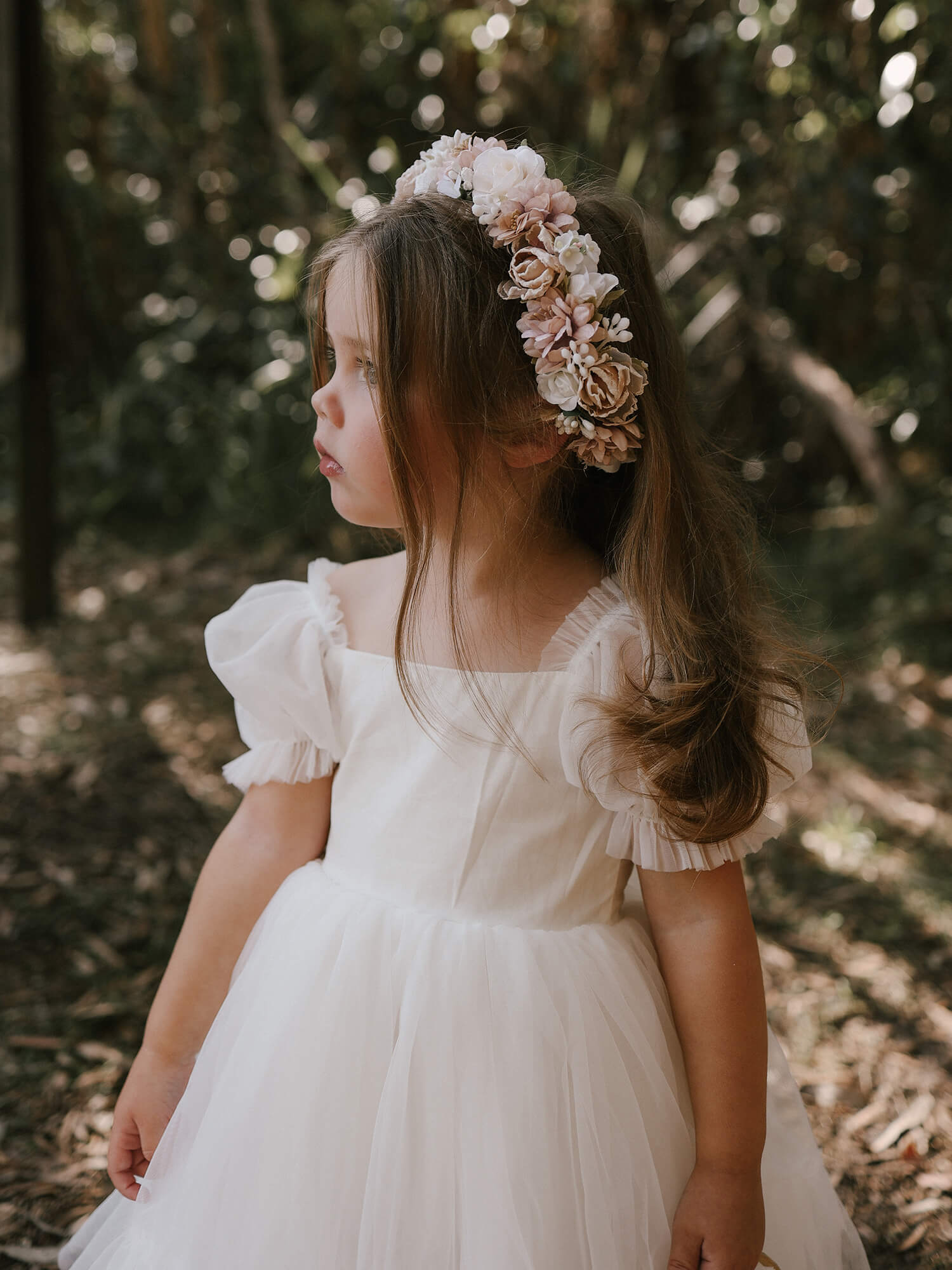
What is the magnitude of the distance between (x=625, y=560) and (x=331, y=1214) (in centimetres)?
67

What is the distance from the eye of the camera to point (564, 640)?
104cm

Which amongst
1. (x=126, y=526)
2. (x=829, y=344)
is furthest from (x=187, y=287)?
(x=829, y=344)

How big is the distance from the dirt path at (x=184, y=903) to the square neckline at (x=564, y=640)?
947 mm

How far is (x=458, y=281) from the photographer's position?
959mm

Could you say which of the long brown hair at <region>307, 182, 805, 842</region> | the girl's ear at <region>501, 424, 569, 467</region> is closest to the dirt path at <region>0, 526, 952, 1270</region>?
the long brown hair at <region>307, 182, 805, 842</region>

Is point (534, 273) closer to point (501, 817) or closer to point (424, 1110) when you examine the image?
point (501, 817)

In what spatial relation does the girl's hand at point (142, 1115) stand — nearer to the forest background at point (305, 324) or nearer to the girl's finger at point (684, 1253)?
the girl's finger at point (684, 1253)

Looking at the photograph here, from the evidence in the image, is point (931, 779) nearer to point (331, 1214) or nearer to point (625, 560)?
point (625, 560)

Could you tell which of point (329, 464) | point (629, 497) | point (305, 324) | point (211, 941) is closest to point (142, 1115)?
point (211, 941)

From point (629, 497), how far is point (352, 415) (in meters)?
0.31

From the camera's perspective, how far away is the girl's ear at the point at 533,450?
1011 mm

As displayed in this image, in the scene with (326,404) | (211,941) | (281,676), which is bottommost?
(211,941)

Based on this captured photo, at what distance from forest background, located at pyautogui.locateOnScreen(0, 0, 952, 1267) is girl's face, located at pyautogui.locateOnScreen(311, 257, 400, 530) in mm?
1497

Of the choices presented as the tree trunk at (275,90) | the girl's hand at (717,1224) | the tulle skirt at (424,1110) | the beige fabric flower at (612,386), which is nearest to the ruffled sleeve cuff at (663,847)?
the tulle skirt at (424,1110)
